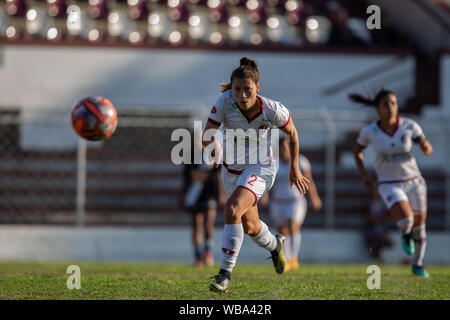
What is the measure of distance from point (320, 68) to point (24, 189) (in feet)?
30.2

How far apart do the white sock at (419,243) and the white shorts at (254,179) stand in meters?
3.09

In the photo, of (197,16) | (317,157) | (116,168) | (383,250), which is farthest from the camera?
(197,16)

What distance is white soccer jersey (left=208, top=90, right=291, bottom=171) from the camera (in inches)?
281

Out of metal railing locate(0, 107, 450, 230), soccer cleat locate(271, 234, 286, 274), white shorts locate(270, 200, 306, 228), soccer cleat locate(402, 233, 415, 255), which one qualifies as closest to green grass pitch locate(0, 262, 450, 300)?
soccer cleat locate(271, 234, 286, 274)

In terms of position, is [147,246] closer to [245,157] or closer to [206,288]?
[206,288]

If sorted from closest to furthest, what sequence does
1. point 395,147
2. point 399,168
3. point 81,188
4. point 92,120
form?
point 92,120, point 395,147, point 399,168, point 81,188

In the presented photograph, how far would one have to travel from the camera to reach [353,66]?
839 inches

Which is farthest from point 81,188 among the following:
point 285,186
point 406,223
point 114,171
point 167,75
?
point 406,223

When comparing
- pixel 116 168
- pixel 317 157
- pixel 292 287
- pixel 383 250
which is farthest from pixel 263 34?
pixel 292 287

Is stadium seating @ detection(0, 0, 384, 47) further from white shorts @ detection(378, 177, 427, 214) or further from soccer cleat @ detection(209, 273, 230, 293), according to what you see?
soccer cleat @ detection(209, 273, 230, 293)

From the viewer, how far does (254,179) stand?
7.18 meters

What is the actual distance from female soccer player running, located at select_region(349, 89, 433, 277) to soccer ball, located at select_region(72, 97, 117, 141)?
11.1 feet

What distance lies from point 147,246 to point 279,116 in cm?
927

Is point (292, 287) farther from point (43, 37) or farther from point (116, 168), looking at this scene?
point (43, 37)
